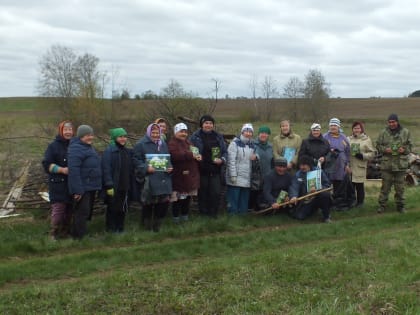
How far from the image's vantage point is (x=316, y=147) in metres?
8.95

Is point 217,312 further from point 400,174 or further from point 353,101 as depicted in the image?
point 353,101

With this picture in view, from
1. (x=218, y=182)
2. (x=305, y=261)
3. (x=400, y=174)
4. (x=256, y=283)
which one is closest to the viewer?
(x=256, y=283)

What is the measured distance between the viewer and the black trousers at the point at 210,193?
333 inches

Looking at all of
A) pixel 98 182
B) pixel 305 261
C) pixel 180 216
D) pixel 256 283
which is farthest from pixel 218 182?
pixel 256 283

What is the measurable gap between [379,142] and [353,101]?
197 feet

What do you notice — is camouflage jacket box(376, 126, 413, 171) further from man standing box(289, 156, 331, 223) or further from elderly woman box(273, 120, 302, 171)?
elderly woman box(273, 120, 302, 171)

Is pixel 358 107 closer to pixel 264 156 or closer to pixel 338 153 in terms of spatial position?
pixel 338 153

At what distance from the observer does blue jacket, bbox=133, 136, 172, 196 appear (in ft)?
24.3

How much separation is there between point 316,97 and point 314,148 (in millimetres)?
43764

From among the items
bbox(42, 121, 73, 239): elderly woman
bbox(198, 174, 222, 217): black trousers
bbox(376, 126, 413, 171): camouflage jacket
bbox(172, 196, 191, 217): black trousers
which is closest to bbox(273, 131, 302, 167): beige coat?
bbox(198, 174, 222, 217): black trousers

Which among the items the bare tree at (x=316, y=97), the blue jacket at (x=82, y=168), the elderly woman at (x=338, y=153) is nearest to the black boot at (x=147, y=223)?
the blue jacket at (x=82, y=168)

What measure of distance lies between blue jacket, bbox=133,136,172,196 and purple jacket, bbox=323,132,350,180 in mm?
3604

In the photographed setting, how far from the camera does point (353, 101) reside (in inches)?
2613

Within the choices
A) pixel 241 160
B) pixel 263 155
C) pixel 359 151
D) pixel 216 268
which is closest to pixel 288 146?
pixel 263 155
